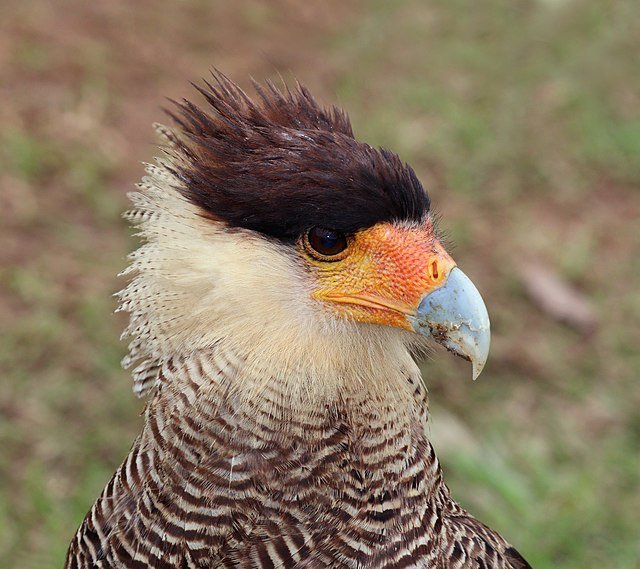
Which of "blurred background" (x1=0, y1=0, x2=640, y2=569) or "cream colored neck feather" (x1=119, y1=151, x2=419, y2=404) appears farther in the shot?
"blurred background" (x1=0, y1=0, x2=640, y2=569)

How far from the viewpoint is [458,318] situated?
1.90 metres

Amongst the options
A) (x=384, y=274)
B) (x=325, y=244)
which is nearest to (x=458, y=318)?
(x=384, y=274)

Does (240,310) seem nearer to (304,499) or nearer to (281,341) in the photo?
(281,341)

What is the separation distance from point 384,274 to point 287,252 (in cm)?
23

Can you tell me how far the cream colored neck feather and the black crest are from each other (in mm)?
61

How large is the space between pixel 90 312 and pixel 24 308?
334 mm

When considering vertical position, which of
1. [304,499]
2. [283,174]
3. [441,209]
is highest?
[283,174]

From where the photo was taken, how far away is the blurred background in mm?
3719

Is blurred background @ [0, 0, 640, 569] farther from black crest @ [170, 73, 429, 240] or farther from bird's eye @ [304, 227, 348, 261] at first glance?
bird's eye @ [304, 227, 348, 261]

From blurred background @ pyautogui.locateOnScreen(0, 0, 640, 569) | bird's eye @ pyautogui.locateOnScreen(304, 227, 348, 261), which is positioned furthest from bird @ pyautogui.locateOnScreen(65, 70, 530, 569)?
blurred background @ pyautogui.locateOnScreen(0, 0, 640, 569)

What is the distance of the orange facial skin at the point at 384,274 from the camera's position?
77.1 inches

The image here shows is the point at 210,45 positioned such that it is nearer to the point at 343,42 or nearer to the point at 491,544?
the point at 343,42

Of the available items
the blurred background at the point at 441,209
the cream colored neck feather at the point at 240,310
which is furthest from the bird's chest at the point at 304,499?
the blurred background at the point at 441,209

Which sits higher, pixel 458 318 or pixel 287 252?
pixel 287 252
